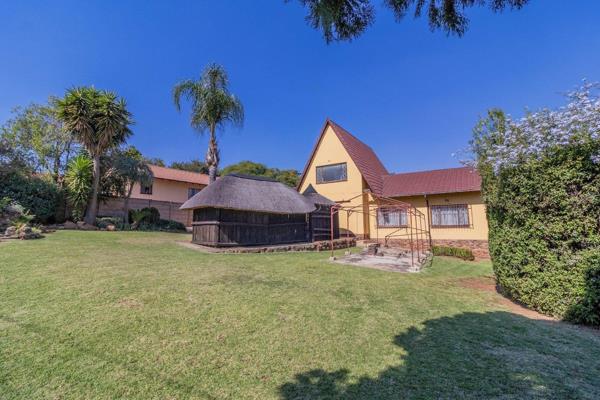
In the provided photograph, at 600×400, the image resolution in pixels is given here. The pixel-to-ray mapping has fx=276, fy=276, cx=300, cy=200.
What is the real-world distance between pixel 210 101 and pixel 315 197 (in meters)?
8.98

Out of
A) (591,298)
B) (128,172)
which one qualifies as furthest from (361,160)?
(128,172)

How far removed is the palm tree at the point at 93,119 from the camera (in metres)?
16.9

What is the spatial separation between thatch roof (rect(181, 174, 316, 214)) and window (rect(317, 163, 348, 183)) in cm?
374

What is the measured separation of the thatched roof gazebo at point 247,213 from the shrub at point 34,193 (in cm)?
Answer: 883

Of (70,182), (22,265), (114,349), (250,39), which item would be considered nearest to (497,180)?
(114,349)

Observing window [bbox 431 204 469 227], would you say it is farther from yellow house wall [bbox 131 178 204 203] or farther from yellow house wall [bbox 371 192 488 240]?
yellow house wall [bbox 131 178 204 203]

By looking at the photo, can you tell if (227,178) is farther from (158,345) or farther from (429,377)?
(429,377)

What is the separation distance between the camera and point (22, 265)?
711 centimetres

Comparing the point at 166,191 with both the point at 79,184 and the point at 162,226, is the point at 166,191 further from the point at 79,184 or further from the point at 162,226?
the point at 79,184

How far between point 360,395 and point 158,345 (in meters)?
2.78

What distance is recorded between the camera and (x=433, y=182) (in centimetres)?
1738

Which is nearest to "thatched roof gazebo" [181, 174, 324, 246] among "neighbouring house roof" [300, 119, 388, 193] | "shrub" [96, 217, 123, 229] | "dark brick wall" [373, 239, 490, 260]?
"neighbouring house roof" [300, 119, 388, 193]

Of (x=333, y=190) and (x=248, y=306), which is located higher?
(x=333, y=190)

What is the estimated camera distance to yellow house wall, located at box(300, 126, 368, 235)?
18.7 meters
